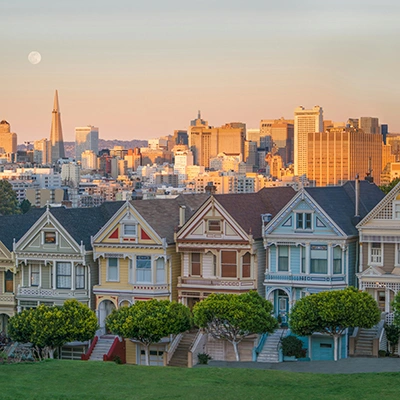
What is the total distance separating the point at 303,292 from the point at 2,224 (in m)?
15.6

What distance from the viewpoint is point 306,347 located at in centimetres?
4878

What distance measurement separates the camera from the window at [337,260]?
49.2m

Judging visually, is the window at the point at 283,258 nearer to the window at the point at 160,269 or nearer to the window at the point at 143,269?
the window at the point at 160,269

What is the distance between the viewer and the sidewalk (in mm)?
44750

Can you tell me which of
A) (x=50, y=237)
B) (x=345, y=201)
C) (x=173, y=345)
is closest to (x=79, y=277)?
(x=50, y=237)

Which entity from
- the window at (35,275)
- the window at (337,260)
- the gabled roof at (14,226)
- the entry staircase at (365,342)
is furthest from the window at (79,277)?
the entry staircase at (365,342)

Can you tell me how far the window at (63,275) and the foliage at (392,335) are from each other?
570 inches

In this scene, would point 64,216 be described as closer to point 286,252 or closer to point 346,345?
point 286,252

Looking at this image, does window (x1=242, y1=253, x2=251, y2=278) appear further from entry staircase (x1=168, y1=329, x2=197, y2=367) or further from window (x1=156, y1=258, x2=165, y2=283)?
window (x1=156, y1=258, x2=165, y2=283)

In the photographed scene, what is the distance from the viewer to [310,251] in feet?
163

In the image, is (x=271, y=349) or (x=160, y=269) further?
(x=160, y=269)

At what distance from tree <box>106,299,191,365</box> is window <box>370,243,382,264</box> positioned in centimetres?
790

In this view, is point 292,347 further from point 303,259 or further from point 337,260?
point 337,260

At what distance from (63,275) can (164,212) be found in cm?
533
